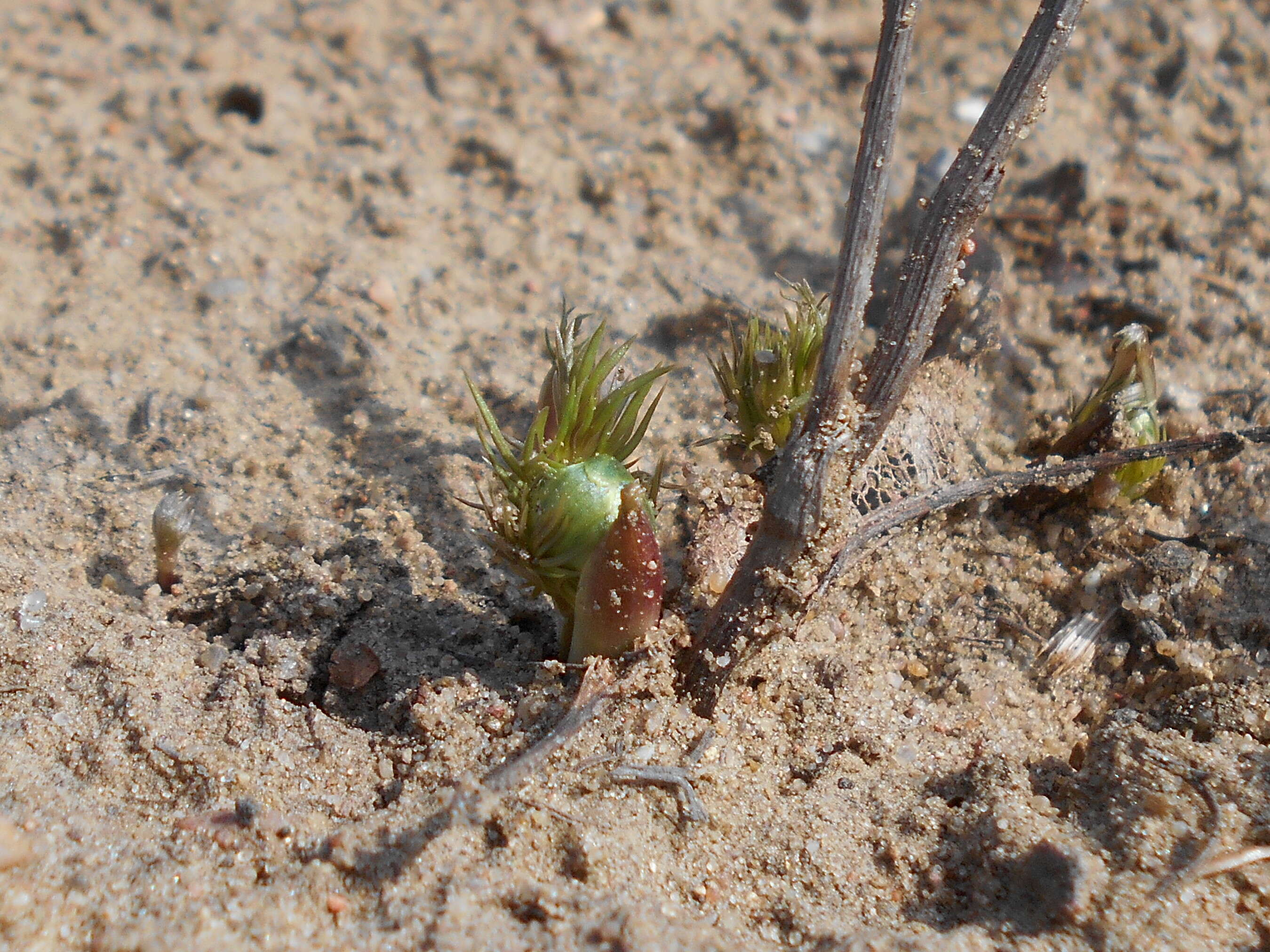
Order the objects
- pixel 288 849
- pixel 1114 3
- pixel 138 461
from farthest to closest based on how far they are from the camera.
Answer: pixel 1114 3 < pixel 138 461 < pixel 288 849

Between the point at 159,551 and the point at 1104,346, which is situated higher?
the point at 1104,346

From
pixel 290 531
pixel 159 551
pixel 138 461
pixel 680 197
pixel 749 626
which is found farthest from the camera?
pixel 680 197

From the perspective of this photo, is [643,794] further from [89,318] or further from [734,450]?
[89,318]

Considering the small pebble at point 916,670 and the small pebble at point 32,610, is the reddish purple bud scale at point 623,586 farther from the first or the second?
the small pebble at point 32,610

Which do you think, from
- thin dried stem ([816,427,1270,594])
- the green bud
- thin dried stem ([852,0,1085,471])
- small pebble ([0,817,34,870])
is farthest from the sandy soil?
thin dried stem ([852,0,1085,471])

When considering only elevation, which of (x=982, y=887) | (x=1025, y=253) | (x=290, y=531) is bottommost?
(x=290, y=531)

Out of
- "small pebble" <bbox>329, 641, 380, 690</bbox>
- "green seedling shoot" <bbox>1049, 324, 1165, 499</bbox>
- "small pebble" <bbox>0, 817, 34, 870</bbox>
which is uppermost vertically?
"green seedling shoot" <bbox>1049, 324, 1165, 499</bbox>

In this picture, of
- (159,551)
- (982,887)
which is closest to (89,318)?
(159,551)

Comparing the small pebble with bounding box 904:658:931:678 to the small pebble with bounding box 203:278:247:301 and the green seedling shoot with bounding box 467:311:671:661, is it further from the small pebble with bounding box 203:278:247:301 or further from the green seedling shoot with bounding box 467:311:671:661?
the small pebble with bounding box 203:278:247:301

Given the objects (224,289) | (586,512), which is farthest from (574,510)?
(224,289)
